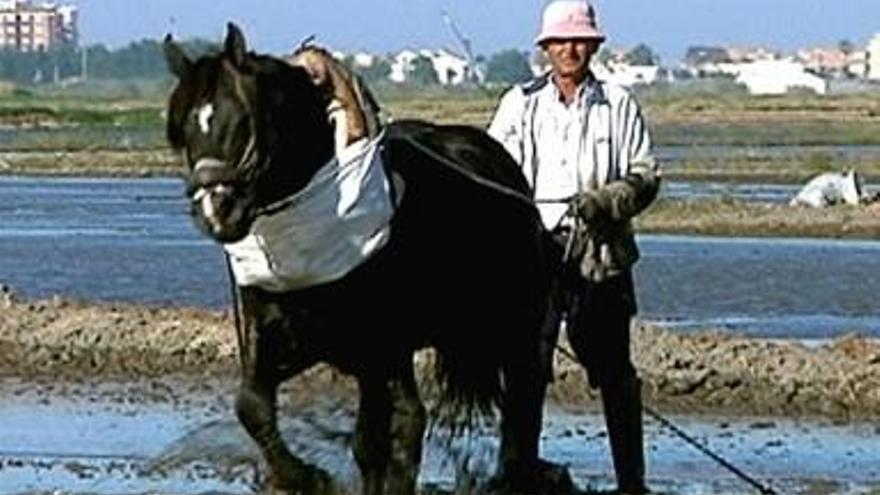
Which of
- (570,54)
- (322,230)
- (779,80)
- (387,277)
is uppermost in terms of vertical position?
(779,80)

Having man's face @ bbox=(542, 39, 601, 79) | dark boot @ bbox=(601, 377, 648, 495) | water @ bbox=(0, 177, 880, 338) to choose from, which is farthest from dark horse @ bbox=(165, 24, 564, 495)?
water @ bbox=(0, 177, 880, 338)

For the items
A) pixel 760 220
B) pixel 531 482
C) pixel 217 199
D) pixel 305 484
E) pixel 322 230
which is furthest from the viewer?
pixel 760 220

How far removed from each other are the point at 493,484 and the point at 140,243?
19.6 meters

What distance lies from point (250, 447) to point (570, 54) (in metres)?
2.05

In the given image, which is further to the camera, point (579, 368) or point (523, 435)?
point (579, 368)

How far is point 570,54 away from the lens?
9.73m

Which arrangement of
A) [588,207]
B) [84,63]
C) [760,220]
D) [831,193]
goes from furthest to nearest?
1. [84,63]
2. [831,193]
3. [760,220]
4. [588,207]

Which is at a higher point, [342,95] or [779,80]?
[779,80]

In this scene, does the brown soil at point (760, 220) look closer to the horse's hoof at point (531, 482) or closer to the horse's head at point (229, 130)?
the horse's hoof at point (531, 482)

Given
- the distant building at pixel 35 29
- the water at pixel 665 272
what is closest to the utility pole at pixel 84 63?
the distant building at pixel 35 29

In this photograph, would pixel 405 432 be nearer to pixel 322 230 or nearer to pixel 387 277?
pixel 387 277

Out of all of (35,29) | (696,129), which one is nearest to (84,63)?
(35,29)

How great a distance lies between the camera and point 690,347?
15.6 m

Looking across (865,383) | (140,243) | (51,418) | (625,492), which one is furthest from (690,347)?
(140,243)
